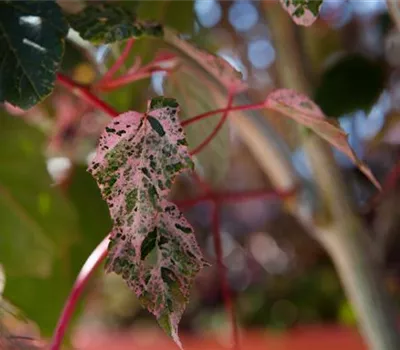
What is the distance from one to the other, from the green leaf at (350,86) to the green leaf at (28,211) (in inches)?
8.0

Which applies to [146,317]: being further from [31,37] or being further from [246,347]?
[31,37]

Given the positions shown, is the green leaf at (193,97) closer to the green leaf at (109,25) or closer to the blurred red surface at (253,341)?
the green leaf at (109,25)

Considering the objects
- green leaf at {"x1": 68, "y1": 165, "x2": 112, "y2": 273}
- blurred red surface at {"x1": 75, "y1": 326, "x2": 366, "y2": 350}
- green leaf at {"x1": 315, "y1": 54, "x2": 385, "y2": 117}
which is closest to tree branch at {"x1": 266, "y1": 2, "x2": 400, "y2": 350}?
green leaf at {"x1": 315, "y1": 54, "x2": 385, "y2": 117}

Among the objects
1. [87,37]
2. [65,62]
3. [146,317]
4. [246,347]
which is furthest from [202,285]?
[87,37]

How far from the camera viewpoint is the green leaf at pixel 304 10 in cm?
23

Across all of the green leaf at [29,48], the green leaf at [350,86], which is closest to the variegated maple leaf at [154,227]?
the green leaf at [29,48]

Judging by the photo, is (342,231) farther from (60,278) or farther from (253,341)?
(253,341)

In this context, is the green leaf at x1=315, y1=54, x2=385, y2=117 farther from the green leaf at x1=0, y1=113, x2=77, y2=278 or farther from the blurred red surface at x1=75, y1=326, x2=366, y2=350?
the blurred red surface at x1=75, y1=326, x2=366, y2=350

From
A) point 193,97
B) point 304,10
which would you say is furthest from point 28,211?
point 304,10

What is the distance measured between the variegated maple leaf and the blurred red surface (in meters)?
0.67

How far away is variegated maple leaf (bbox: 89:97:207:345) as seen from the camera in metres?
0.20

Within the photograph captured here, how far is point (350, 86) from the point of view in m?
0.48

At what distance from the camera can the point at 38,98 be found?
9.7 inches

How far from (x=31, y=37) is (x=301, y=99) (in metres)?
0.11
